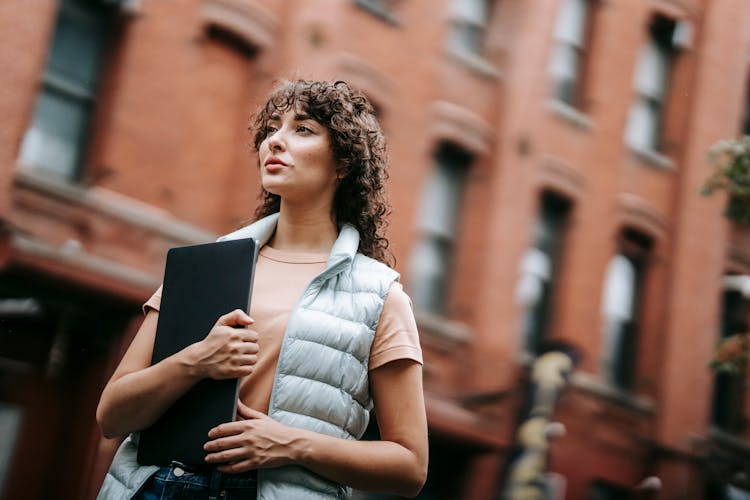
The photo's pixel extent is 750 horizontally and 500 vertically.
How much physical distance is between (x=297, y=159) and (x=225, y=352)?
59 centimetres

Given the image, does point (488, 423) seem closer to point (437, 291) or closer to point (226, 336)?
point (437, 291)

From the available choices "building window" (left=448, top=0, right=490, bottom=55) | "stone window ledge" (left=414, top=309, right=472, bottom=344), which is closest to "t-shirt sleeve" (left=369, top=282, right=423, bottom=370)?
"stone window ledge" (left=414, top=309, right=472, bottom=344)

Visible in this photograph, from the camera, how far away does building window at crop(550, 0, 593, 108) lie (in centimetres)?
1684

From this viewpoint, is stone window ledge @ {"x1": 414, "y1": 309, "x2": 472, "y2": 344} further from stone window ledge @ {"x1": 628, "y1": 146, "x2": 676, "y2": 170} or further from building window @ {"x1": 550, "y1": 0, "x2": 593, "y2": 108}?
stone window ledge @ {"x1": 628, "y1": 146, "x2": 676, "y2": 170}

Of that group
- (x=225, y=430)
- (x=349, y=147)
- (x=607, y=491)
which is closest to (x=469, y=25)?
(x=607, y=491)

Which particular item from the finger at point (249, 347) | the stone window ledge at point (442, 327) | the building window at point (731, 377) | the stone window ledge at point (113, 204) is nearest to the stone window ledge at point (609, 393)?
the building window at point (731, 377)

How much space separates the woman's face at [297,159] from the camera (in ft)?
9.11

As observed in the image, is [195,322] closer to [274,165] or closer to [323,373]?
[323,373]

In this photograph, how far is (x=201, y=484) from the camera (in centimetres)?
250

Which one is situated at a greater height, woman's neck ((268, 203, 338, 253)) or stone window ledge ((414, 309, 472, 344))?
stone window ledge ((414, 309, 472, 344))

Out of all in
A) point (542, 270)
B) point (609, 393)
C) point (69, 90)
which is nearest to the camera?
point (69, 90)

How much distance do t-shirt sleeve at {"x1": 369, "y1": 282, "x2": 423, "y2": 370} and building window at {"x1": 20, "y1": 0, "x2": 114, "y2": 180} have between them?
28.7 feet

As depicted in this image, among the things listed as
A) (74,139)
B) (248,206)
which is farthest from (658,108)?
(74,139)

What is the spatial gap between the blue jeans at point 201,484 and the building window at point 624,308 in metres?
15.1
